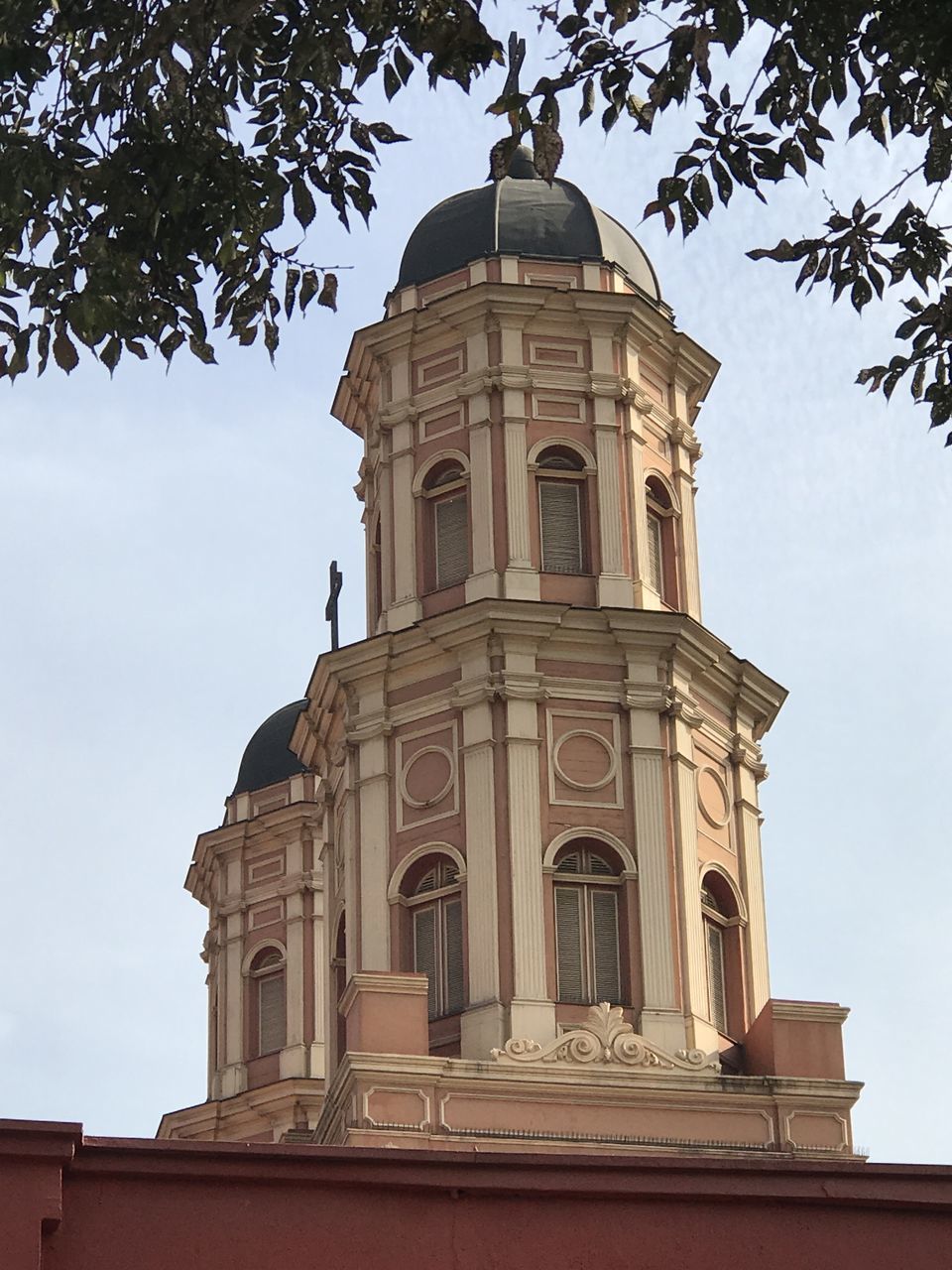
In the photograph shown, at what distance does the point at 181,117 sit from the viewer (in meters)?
12.8

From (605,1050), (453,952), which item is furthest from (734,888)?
(453,952)

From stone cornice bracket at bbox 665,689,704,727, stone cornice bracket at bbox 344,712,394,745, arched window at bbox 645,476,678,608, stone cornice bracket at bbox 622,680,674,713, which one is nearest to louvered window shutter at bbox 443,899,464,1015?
stone cornice bracket at bbox 344,712,394,745

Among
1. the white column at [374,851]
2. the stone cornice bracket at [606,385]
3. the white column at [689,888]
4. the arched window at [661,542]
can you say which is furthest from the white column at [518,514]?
the white column at [374,851]

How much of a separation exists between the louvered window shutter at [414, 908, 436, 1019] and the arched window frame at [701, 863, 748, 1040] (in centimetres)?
275

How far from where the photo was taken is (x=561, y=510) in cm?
2972

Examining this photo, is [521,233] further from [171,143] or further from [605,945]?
[171,143]

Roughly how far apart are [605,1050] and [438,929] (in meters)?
2.22

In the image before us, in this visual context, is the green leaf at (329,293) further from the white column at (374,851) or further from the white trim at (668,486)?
the white trim at (668,486)

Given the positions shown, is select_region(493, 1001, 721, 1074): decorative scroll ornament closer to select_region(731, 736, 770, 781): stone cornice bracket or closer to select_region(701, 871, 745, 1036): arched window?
select_region(701, 871, 745, 1036): arched window

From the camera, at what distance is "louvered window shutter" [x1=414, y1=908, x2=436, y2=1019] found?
1070 inches

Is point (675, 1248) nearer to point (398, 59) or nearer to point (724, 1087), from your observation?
point (398, 59)

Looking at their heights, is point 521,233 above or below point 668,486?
above

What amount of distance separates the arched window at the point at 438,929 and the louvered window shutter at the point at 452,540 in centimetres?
341

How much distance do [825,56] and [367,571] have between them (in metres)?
19.2
